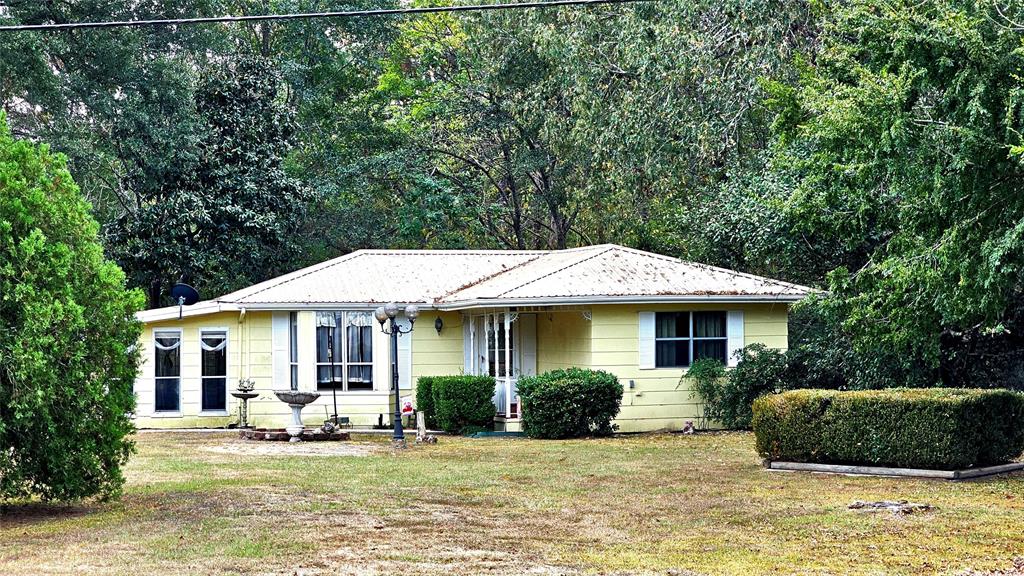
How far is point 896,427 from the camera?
14.1 meters

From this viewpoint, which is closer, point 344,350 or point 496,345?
point 496,345

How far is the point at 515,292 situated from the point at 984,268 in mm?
10032

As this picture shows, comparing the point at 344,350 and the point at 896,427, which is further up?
the point at 344,350

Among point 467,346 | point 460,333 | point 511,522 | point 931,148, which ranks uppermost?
point 931,148

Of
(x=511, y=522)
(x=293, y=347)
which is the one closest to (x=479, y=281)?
(x=293, y=347)

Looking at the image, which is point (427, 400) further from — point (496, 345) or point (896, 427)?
point (896, 427)

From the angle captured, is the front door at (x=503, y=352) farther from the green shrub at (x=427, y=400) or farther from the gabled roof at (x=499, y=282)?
the green shrub at (x=427, y=400)

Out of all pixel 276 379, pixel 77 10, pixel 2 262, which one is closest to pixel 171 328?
pixel 276 379

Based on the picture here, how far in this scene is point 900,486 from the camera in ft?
43.4

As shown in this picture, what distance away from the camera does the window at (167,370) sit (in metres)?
24.0

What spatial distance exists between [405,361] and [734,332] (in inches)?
245

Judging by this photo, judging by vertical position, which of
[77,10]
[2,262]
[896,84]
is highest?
[77,10]

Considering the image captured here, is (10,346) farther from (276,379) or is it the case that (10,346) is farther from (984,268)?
(276,379)

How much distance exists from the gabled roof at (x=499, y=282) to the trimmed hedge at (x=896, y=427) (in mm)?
6629
